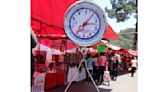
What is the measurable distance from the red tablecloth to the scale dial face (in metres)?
A: 2.27

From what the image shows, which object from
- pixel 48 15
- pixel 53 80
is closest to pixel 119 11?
pixel 53 80

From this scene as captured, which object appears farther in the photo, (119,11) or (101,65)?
(119,11)

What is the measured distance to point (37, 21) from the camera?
10.9 ft

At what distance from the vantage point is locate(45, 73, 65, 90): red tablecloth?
4.99 metres

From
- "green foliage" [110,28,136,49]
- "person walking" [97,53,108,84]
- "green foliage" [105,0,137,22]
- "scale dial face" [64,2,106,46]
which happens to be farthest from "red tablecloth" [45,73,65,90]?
"green foliage" [105,0,137,22]

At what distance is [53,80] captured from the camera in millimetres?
5262

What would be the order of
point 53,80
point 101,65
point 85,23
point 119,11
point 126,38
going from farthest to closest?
point 126,38
point 119,11
point 101,65
point 53,80
point 85,23

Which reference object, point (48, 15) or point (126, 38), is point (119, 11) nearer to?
point (126, 38)

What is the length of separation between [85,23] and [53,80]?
265 cm

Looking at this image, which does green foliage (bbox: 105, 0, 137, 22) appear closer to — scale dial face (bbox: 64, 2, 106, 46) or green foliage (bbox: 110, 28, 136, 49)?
green foliage (bbox: 110, 28, 136, 49)
